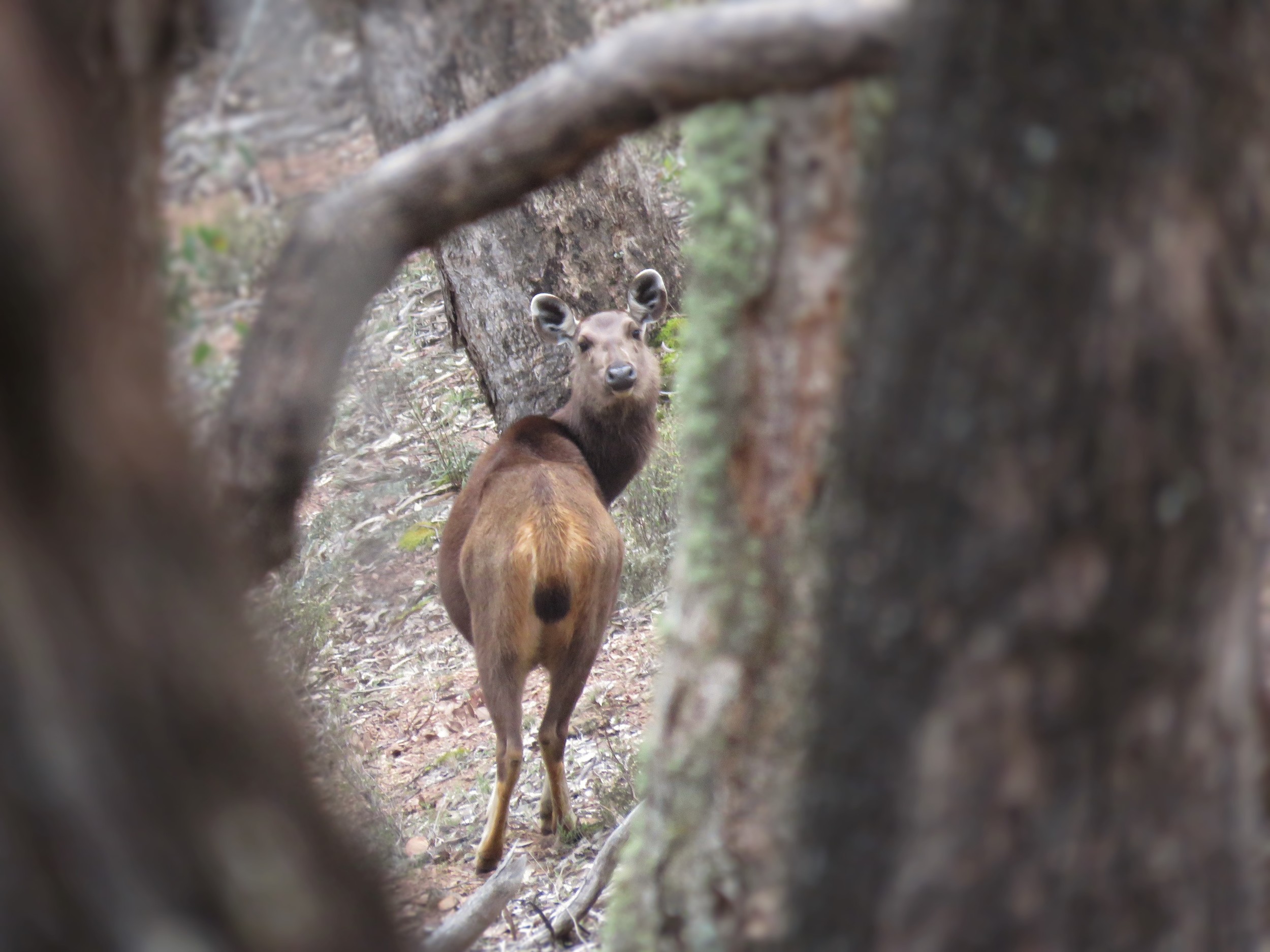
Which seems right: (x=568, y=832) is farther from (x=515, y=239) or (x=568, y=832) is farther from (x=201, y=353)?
(x=201, y=353)

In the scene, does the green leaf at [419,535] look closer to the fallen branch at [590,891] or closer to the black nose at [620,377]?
the black nose at [620,377]

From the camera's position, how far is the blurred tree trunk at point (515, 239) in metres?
6.41

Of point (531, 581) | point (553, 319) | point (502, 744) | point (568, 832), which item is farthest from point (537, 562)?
point (553, 319)

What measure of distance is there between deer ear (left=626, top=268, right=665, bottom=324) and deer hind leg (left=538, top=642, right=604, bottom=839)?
8.33ft

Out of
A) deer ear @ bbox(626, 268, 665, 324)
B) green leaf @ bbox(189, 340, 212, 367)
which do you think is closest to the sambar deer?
deer ear @ bbox(626, 268, 665, 324)

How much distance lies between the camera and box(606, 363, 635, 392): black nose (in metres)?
7.04

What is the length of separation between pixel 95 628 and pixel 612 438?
593 cm

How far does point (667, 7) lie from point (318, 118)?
3.58ft

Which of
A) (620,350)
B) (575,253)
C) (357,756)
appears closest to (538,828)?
(357,756)

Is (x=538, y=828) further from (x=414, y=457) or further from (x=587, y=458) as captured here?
(x=414, y=457)

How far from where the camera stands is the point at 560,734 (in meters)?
6.26

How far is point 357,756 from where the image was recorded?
22.7 ft

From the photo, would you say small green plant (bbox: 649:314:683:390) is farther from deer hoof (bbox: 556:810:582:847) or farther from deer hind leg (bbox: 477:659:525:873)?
deer hoof (bbox: 556:810:582:847)

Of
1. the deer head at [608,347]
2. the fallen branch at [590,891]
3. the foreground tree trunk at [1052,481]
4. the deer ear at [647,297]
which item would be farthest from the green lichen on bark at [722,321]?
the deer ear at [647,297]
